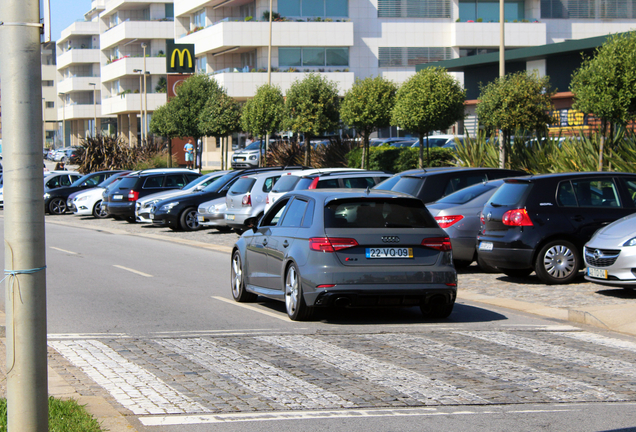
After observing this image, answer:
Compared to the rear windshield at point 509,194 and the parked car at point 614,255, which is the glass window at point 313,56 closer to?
the rear windshield at point 509,194

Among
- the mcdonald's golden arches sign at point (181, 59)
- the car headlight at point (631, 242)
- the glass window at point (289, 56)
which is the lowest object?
the car headlight at point (631, 242)

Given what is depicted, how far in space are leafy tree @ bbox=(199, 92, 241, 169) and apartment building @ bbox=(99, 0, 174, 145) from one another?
89.3 ft

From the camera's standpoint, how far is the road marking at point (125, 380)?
5914 mm

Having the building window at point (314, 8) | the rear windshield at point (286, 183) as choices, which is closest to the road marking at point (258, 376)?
the rear windshield at point (286, 183)

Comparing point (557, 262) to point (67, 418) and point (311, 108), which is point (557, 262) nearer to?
point (67, 418)

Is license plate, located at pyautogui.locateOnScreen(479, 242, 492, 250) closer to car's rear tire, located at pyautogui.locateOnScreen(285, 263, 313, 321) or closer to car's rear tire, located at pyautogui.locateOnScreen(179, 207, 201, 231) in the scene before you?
car's rear tire, located at pyautogui.locateOnScreen(285, 263, 313, 321)

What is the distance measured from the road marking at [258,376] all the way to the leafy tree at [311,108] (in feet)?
103

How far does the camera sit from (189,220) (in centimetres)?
2559

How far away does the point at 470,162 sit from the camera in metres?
27.7

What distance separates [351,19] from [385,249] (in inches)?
2291

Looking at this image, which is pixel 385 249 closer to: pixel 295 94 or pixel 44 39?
pixel 44 39

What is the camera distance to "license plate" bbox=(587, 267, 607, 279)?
11.2 metres

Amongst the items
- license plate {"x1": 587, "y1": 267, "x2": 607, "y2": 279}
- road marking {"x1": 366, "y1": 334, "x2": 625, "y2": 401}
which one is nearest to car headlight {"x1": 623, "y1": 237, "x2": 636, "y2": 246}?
license plate {"x1": 587, "y1": 267, "x2": 607, "y2": 279}

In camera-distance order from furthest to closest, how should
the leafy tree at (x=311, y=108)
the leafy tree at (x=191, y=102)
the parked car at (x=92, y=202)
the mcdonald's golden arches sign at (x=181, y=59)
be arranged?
the mcdonald's golden arches sign at (x=181, y=59) → the leafy tree at (x=191, y=102) → the leafy tree at (x=311, y=108) → the parked car at (x=92, y=202)
